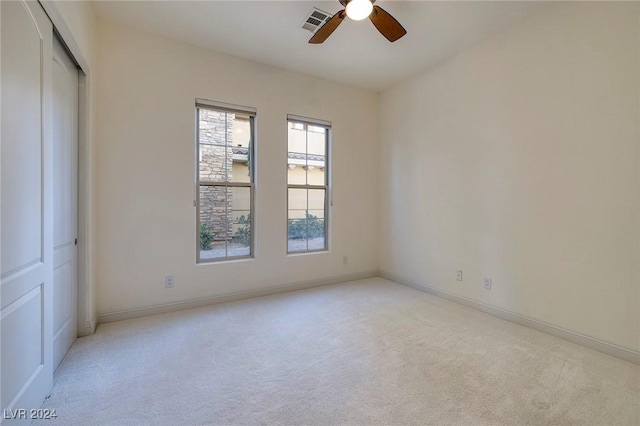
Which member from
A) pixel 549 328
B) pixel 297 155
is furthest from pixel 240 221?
pixel 549 328

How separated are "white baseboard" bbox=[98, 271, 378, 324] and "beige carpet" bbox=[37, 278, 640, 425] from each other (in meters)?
0.10

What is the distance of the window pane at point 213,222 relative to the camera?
3.30m

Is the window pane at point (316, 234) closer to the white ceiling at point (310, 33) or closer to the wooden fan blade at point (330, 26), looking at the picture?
the white ceiling at point (310, 33)

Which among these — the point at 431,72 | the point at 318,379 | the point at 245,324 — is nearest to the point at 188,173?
the point at 245,324

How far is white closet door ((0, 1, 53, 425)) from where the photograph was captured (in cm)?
129

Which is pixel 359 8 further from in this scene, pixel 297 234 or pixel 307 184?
pixel 297 234

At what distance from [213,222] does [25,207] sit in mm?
1929

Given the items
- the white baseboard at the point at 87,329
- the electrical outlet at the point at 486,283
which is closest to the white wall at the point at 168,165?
the white baseboard at the point at 87,329

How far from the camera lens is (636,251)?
6.90ft

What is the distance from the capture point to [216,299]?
3.29 meters

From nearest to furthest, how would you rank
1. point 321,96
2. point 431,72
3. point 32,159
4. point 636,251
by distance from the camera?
point 32,159 → point 636,251 → point 431,72 → point 321,96

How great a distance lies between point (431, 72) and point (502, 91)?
1.02 metres

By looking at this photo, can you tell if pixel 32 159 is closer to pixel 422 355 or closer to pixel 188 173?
pixel 188 173

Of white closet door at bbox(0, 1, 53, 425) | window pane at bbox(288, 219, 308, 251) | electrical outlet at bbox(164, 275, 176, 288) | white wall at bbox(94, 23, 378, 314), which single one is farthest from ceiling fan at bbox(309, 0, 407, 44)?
electrical outlet at bbox(164, 275, 176, 288)
